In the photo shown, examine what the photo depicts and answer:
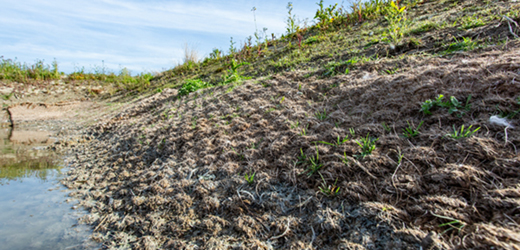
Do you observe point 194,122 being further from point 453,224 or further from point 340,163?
point 453,224

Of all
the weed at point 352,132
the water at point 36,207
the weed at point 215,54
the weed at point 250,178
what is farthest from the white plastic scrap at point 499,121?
the weed at point 215,54

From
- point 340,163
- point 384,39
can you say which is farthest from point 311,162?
point 384,39

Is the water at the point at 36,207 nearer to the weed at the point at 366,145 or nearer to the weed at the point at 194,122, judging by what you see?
the weed at the point at 194,122

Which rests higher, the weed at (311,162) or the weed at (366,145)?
the weed at (366,145)

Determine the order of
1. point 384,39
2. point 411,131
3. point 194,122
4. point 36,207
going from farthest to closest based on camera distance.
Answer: point 384,39, point 194,122, point 36,207, point 411,131

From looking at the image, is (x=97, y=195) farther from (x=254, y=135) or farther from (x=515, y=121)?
(x=515, y=121)

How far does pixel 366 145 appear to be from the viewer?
2459mm

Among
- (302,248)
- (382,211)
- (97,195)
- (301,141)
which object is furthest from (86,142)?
(382,211)

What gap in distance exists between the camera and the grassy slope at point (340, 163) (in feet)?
6.07

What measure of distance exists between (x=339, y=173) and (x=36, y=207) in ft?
13.1

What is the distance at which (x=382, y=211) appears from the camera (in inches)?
75.5

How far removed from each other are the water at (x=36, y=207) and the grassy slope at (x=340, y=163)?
238mm

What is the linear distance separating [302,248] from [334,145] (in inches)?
44.7

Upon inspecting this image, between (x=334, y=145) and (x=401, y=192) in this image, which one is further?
(x=334, y=145)
